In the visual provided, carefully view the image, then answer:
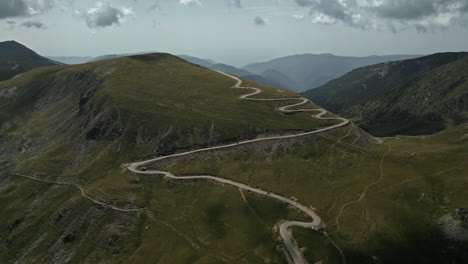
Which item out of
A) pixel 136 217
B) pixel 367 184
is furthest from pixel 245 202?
pixel 367 184

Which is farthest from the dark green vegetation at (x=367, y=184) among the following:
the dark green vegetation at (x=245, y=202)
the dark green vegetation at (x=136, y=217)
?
the dark green vegetation at (x=136, y=217)

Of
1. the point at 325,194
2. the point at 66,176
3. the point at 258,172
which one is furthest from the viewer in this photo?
the point at 66,176

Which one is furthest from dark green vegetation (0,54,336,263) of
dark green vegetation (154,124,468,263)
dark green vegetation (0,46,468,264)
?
dark green vegetation (154,124,468,263)

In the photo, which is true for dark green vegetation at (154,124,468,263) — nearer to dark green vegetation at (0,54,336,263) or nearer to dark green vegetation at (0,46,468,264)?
dark green vegetation at (0,46,468,264)

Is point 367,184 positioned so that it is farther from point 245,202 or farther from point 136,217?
point 136,217

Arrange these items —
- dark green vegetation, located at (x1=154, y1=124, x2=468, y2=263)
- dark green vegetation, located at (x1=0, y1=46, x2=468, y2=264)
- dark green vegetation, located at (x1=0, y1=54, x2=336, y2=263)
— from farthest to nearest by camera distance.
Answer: dark green vegetation, located at (x1=0, y1=54, x2=336, y2=263) → dark green vegetation, located at (x1=0, y1=46, x2=468, y2=264) → dark green vegetation, located at (x1=154, y1=124, x2=468, y2=263)

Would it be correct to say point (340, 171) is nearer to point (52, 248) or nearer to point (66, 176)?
point (52, 248)

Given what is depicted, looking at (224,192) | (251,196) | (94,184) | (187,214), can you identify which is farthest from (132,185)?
(251,196)

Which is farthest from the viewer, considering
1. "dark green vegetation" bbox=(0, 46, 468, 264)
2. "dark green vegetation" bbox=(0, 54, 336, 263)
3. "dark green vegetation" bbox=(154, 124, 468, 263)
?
"dark green vegetation" bbox=(0, 54, 336, 263)
